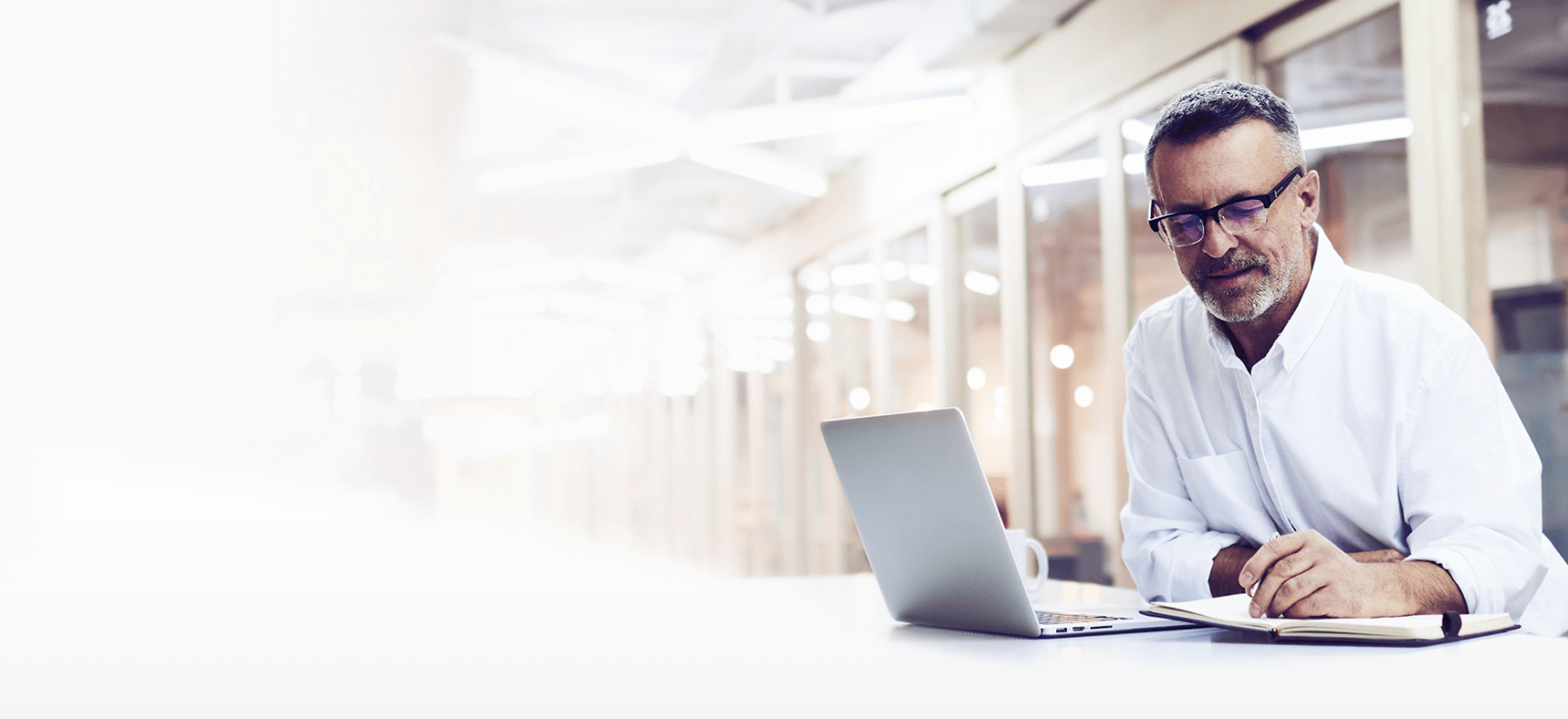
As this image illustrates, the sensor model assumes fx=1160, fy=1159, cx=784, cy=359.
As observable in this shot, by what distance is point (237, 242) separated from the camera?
14508mm

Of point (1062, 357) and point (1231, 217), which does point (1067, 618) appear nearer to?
point (1231, 217)

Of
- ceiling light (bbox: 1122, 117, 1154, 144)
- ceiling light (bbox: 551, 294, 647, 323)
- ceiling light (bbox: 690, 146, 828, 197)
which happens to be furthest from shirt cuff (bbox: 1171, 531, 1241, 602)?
ceiling light (bbox: 551, 294, 647, 323)

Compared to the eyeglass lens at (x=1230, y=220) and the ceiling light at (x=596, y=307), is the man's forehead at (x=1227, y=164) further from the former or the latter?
the ceiling light at (x=596, y=307)

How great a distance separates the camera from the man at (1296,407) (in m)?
1.47

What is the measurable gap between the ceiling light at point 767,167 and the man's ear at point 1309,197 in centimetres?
487

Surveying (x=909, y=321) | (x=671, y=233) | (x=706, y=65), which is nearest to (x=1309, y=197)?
(x=706, y=65)

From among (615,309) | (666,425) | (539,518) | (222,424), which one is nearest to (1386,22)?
(666,425)

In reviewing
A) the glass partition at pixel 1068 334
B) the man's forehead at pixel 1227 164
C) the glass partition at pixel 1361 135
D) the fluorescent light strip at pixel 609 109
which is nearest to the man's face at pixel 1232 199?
the man's forehead at pixel 1227 164

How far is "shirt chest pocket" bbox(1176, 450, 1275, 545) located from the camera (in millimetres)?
1656

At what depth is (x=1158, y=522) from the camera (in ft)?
5.57

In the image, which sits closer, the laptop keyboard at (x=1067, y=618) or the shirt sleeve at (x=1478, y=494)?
the laptop keyboard at (x=1067, y=618)

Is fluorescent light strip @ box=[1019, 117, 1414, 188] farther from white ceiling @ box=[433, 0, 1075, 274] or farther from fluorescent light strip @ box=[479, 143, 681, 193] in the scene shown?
fluorescent light strip @ box=[479, 143, 681, 193]

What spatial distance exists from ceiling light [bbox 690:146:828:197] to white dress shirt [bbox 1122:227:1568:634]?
4.82 meters

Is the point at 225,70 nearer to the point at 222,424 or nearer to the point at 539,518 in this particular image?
the point at 222,424
